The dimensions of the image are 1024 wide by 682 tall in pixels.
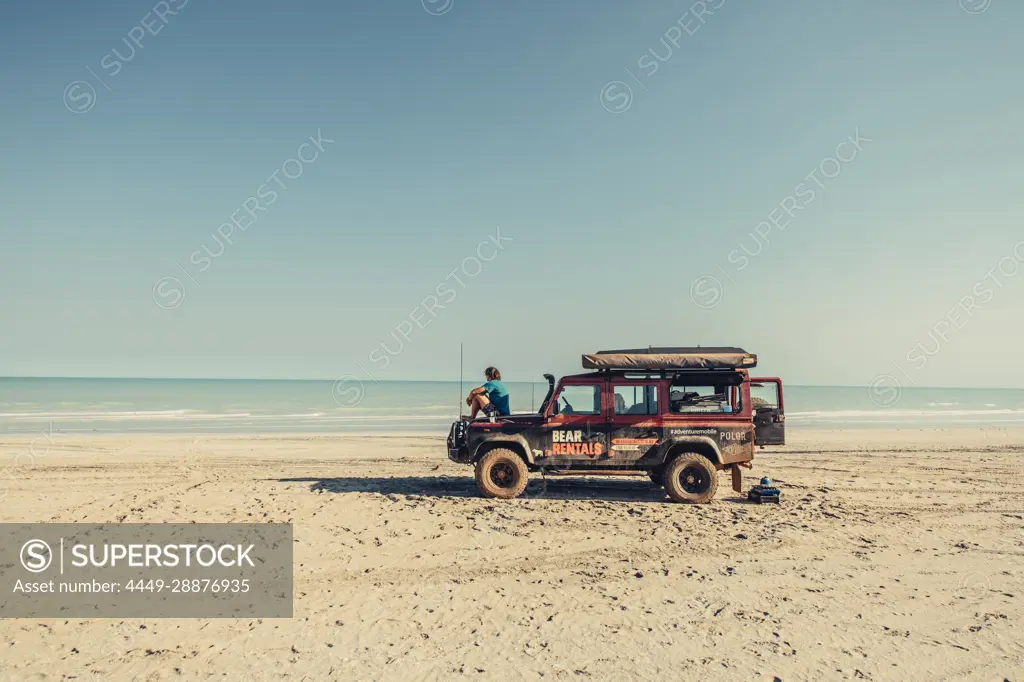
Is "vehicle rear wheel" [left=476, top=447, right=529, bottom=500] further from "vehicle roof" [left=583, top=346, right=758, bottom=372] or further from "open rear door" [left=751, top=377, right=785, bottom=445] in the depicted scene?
"open rear door" [left=751, top=377, right=785, bottom=445]

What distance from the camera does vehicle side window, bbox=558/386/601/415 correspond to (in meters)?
10.3

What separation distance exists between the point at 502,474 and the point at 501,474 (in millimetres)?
18

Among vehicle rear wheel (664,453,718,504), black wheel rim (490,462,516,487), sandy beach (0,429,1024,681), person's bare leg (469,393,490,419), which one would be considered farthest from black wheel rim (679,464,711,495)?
person's bare leg (469,393,490,419)

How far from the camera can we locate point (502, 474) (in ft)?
34.6

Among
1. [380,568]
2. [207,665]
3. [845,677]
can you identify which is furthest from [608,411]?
[207,665]

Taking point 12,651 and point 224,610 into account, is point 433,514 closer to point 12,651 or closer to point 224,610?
point 224,610

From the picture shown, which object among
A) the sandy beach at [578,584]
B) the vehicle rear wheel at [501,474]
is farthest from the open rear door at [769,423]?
the vehicle rear wheel at [501,474]

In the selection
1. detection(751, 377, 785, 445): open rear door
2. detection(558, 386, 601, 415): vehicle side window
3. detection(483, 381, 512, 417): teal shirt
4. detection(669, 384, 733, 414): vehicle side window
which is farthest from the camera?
detection(483, 381, 512, 417): teal shirt

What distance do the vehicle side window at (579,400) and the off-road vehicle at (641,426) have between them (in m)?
0.02

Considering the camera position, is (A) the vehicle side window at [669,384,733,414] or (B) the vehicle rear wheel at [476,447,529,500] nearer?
(A) the vehicle side window at [669,384,733,414]

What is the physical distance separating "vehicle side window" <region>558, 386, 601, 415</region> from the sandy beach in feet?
5.31

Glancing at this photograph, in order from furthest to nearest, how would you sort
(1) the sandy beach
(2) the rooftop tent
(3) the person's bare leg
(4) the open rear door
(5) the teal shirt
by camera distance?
(5) the teal shirt, (3) the person's bare leg, (4) the open rear door, (2) the rooftop tent, (1) the sandy beach

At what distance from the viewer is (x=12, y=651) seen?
16.1ft

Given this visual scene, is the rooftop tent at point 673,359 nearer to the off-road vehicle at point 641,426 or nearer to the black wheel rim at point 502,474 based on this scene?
the off-road vehicle at point 641,426
